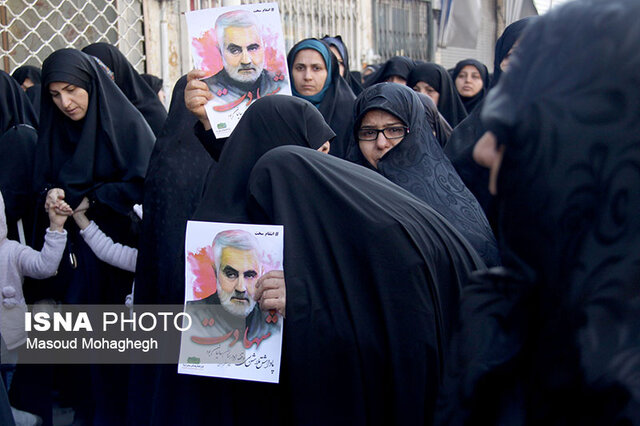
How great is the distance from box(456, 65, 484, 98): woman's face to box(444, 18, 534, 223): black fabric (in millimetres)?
1768

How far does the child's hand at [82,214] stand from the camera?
10.8 ft

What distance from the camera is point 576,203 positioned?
3.13 feet

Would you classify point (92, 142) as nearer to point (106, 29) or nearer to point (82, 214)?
point (82, 214)

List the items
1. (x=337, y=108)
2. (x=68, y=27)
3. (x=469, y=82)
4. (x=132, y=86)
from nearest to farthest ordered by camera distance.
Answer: (x=337, y=108), (x=132, y=86), (x=469, y=82), (x=68, y=27)

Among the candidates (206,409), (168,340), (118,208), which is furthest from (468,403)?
(118,208)

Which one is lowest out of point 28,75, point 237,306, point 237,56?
point 237,306

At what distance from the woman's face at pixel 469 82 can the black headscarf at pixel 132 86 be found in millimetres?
2290

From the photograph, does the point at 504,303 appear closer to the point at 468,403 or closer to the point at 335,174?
the point at 468,403

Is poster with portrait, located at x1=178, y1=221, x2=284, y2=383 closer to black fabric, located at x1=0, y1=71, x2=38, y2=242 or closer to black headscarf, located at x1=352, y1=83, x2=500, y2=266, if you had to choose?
black headscarf, located at x1=352, y1=83, x2=500, y2=266

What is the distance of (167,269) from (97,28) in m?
4.60

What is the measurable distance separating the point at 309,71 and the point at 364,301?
245 cm

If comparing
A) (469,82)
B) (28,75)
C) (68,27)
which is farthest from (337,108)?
(68,27)

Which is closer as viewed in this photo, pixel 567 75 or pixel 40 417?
pixel 567 75

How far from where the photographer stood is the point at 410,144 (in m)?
2.78
